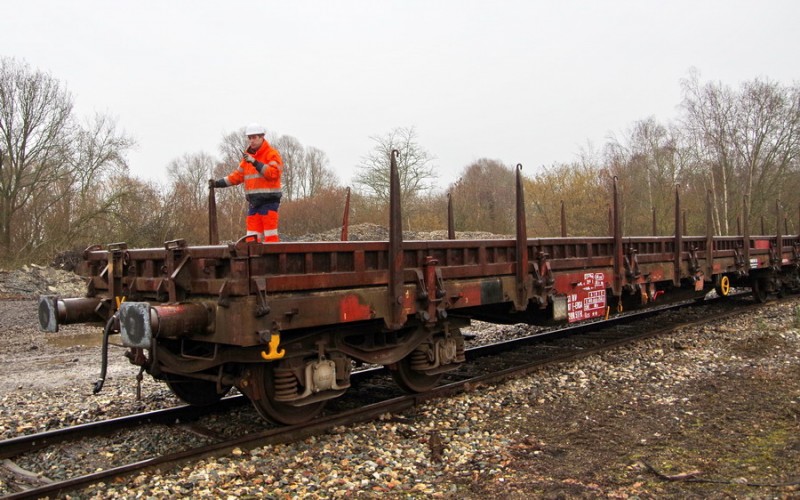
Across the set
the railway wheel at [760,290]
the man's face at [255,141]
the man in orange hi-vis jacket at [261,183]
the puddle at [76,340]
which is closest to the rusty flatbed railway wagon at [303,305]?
the man in orange hi-vis jacket at [261,183]

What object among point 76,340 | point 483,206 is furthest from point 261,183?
point 483,206

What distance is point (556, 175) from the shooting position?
32.2 metres

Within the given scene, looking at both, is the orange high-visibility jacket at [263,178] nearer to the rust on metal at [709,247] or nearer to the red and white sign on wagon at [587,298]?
the red and white sign on wagon at [587,298]

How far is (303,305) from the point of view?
457 centimetres

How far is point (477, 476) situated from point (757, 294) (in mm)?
12622

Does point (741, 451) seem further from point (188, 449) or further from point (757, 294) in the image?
point (757, 294)

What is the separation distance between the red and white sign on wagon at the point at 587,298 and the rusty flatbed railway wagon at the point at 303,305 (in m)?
0.03

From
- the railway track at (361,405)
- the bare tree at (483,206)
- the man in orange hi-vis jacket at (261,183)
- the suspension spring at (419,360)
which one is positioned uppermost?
the bare tree at (483,206)

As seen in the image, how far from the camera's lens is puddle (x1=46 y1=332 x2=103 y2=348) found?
11.9m

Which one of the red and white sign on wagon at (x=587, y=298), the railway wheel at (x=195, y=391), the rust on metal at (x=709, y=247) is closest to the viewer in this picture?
the railway wheel at (x=195, y=391)

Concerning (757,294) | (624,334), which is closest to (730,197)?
(757,294)

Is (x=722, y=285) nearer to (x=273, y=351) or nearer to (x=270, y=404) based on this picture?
(x=270, y=404)

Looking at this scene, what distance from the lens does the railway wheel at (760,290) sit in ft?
46.6

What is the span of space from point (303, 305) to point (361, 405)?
1.99 m
